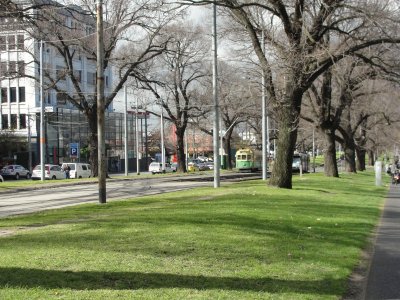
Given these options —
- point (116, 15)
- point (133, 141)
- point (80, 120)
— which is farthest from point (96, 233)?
point (133, 141)

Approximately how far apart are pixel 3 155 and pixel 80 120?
12.2 m

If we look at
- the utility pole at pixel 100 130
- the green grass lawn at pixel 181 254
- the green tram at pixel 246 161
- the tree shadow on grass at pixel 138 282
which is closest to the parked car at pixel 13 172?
the green tram at pixel 246 161

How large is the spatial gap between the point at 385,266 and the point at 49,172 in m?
45.6

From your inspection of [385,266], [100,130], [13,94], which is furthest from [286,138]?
[13,94]

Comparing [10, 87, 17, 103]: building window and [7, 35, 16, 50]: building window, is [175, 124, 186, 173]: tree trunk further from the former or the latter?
[7, 35, 16, 50]: building window

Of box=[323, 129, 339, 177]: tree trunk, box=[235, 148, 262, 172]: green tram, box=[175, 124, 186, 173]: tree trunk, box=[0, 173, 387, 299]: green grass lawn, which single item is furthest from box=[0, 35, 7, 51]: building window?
box=[235, 148, 262, 172]: green tram

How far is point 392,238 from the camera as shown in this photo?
1288 centimetres

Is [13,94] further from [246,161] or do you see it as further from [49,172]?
[246,161]

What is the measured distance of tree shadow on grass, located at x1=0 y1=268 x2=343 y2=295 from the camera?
6.70 meters

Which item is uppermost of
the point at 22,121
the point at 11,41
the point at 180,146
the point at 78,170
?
the point at 22,121

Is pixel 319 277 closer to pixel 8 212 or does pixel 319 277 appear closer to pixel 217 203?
pixel 217 203

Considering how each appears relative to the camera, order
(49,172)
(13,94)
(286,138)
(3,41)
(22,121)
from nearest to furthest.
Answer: (3,41) → (286,138) → (49,172) → (22,121) → (13,94)

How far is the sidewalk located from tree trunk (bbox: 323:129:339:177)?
24.5 metres

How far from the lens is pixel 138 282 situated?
22.8 feet
